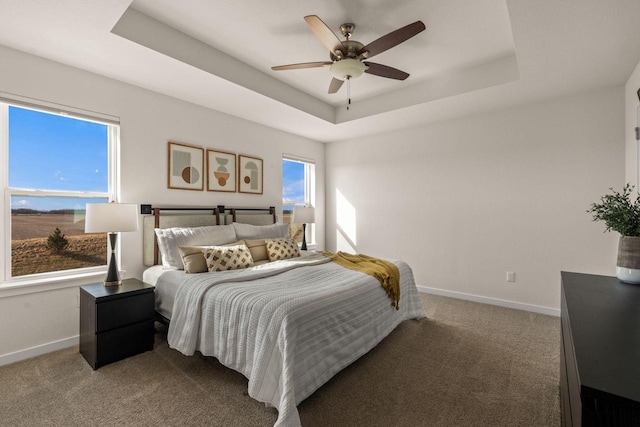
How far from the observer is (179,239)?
3.13 m

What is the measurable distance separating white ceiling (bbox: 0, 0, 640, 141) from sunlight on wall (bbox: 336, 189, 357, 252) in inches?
82.7

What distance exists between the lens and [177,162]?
3586 mm

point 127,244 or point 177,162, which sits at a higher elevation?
point 177,162

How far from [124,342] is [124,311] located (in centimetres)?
26

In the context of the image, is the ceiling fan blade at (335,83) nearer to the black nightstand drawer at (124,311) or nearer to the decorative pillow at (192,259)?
the decorative pillow at (192,259)

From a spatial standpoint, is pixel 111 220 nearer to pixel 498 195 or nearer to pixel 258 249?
pixel 258 249

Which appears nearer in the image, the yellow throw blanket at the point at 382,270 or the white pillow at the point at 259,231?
the yellow throw blanket at the point at 382,270

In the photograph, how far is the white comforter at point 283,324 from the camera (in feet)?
6.01

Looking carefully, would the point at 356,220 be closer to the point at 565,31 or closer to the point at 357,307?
the point at 357,307

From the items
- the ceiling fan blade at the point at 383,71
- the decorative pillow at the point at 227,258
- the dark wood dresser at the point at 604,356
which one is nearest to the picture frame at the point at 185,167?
the decorative pillow at the point at 227,258

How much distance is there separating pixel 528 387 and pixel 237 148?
403 centimetres

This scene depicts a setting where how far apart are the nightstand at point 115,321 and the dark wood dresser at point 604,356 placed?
287 cm

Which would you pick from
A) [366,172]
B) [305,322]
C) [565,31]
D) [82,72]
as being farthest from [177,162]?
[565,31]

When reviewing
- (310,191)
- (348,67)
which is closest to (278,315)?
(348,67)
